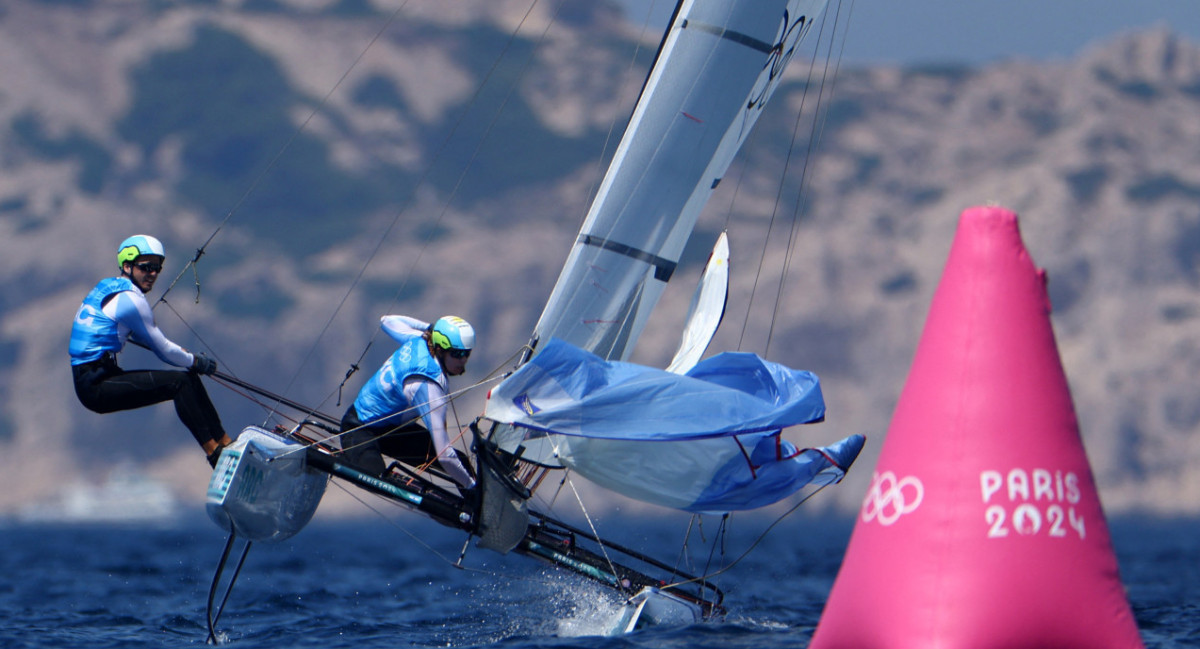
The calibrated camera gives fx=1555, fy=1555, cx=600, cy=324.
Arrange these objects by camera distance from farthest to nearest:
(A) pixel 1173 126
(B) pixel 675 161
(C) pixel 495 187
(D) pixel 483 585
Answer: (C) pixel 495 187 → (A) pixel 1173 126 → (D) pixel 483 585 → (B) pixel 675 161

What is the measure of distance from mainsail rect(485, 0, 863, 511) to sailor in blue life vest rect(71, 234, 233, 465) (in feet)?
5.45

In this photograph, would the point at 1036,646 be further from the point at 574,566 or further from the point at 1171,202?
the point at 1171,202

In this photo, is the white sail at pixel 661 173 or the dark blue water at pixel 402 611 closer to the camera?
the dark blue water at pixel 402 611

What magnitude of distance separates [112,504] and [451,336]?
112899 mm

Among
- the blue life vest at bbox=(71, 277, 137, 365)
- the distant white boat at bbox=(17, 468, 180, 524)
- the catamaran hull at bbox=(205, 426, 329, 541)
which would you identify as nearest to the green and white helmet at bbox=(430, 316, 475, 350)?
the catamaran hull at bbox=(205, 426, 329, 541)

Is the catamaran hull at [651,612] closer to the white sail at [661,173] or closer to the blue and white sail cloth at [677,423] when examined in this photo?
the blue and white sail cloth at [677,423]

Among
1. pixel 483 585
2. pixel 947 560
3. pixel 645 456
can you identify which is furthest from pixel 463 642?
pixel 483 585

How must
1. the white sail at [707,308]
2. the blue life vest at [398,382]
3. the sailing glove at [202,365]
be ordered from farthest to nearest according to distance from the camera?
1. the white sail at [707,308]
2. the blue life vest at [398,382]
3. the sailing glove at [202,365]

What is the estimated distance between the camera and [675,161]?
402 inches

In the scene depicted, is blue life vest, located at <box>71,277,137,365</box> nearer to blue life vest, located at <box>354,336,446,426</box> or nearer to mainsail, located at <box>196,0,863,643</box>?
mainsail, located at <box>196,0,863,643</box>

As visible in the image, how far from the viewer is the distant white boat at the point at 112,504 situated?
11156 cm

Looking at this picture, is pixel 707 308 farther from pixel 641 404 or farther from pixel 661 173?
pixel 641 404

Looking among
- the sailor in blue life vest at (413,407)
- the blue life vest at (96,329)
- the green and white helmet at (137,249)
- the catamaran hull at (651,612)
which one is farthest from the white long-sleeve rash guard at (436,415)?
the blue life vest at (96,329)

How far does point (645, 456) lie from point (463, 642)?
156cm
